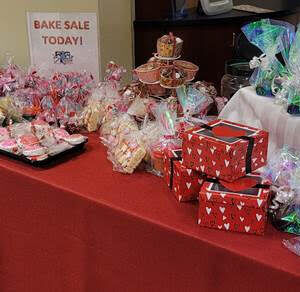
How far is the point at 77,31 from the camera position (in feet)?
6.25

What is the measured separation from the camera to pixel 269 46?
4.10 ft

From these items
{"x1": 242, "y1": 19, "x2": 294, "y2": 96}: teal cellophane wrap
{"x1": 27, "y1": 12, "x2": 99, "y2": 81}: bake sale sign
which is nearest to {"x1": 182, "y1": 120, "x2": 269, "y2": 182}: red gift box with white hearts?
{"x1": 242, "y1": 19, "x2": 294, "y2": 96}: teal cellophane wrap

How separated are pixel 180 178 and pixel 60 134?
1.85 ft

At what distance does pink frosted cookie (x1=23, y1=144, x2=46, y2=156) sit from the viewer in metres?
1.36

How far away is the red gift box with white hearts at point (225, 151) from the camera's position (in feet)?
3.24

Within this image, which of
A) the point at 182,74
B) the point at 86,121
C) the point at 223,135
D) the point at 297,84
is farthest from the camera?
the point at 86,121

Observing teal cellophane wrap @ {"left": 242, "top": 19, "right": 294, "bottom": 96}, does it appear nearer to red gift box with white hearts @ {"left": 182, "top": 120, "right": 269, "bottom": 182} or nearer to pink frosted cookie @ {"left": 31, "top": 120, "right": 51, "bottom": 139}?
red gift box with white hearts @ {"left": 182, "top": 120, "right": 269, "bottom": 182}

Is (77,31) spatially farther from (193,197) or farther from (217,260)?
(217,260)

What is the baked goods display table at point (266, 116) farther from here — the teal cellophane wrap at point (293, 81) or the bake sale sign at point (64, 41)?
the bake sale sign at point (64, 41)

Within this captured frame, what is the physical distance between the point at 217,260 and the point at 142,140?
1.56ft

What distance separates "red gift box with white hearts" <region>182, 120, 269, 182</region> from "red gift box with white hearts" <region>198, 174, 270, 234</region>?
3 cm

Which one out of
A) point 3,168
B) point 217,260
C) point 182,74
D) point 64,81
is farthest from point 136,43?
point 217,260

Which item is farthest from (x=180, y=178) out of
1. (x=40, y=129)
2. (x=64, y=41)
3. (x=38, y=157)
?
(x=64, y=41)

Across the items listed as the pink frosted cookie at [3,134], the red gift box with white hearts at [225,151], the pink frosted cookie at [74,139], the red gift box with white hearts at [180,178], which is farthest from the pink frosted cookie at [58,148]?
the red gift box with white hearts at [225,151]
